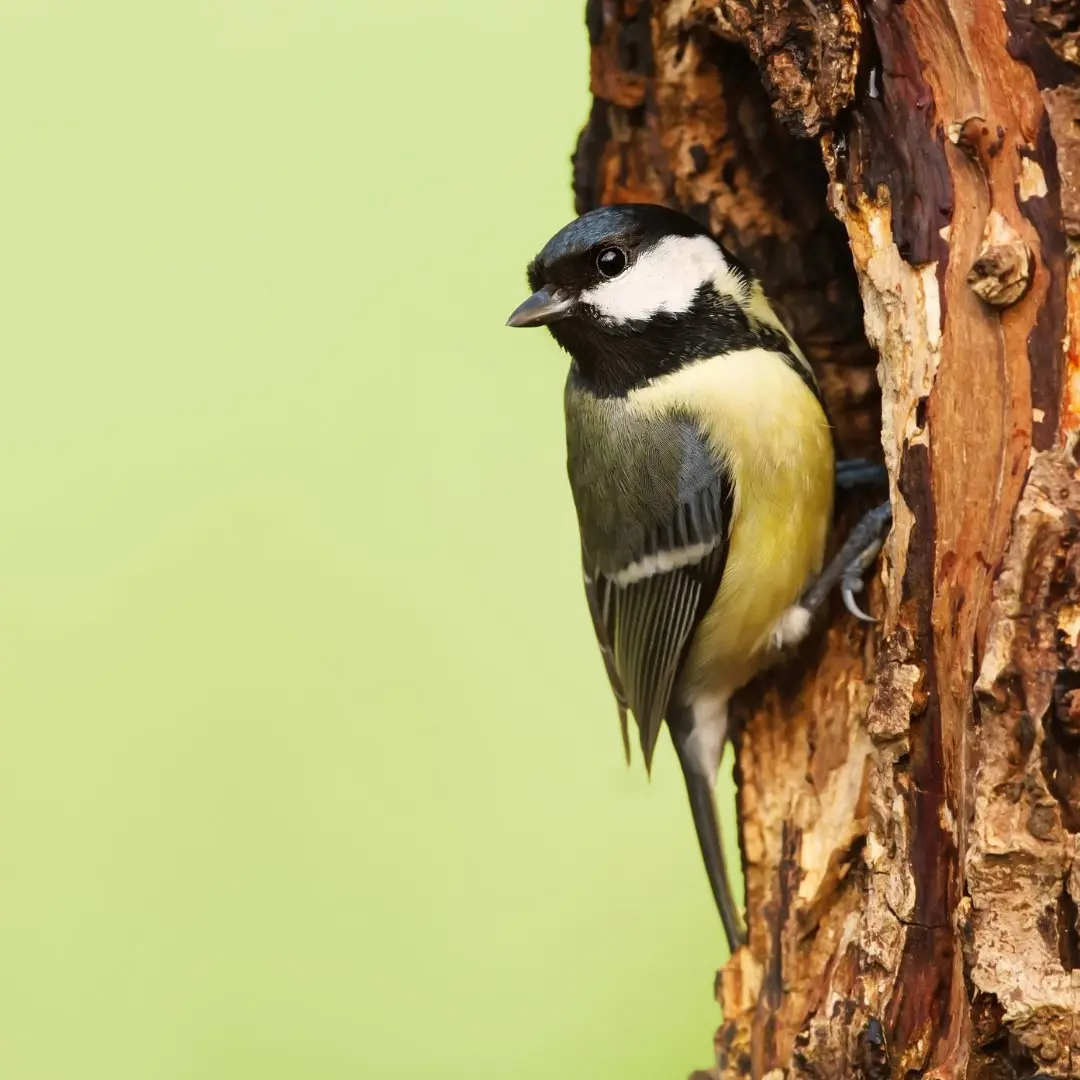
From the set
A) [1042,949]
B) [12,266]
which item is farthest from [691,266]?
[12,266]

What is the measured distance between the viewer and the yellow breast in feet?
4.75

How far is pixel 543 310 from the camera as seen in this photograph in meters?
1.47

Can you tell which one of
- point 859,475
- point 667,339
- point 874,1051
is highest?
point 667,339

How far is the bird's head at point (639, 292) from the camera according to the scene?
1.45 meters

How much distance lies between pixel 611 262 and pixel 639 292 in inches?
1.7

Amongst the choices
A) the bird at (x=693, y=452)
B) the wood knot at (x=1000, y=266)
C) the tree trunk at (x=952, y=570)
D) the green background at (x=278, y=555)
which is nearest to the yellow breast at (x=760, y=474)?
the bird at (x=693, y=452)

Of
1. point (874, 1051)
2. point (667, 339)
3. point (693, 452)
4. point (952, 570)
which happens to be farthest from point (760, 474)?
point (874, 1051)

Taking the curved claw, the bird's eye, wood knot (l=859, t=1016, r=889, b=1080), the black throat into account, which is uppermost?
the bird's eye

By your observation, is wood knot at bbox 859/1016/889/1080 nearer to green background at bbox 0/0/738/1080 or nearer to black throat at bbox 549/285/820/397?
black throat at bbox 549/285/820/397

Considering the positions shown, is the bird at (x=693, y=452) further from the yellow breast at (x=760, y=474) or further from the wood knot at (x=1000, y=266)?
the wood knot at (x=1000, y=266)

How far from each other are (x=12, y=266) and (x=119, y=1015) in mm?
1130

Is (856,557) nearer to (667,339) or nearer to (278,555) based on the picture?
(667,339)

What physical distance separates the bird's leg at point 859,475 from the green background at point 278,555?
0.69 metres

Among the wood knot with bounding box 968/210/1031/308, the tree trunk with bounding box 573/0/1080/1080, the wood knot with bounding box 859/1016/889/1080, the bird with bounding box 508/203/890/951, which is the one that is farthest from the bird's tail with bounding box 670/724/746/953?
the wood knot with bounding box 968/210/1031/308
